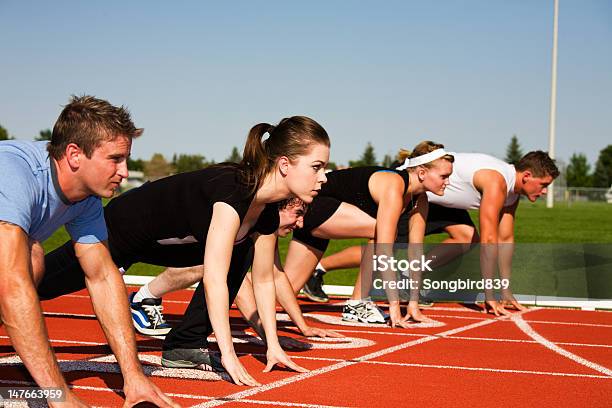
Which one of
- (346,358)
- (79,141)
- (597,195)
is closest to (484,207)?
(346,358)

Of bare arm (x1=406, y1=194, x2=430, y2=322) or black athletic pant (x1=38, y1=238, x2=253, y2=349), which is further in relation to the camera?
bare arm (x1=406, y1=194, x2=430, y2=322)

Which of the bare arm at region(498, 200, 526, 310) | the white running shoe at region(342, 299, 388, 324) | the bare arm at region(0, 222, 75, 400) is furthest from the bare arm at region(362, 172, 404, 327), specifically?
the bare arm at region(0, 222, 75, 400)

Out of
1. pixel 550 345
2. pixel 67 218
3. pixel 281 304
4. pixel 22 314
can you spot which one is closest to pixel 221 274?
pixel 67 218

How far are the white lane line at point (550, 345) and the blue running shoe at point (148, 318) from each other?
284 cm

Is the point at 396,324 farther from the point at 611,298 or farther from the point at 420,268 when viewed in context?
the point at 611,298

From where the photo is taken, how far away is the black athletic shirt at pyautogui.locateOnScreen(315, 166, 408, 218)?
8.14 m

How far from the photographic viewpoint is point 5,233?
358cm

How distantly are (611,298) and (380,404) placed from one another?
253 inches

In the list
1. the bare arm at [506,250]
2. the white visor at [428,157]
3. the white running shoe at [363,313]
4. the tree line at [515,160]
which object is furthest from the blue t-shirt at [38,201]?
the tree line at [515,160]

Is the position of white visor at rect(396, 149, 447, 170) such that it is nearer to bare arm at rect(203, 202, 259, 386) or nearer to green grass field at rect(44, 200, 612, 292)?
bare arm at rect(203, 202, 259, 386)

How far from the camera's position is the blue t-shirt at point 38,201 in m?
3.66

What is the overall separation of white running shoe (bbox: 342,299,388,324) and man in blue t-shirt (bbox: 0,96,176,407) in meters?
3.85

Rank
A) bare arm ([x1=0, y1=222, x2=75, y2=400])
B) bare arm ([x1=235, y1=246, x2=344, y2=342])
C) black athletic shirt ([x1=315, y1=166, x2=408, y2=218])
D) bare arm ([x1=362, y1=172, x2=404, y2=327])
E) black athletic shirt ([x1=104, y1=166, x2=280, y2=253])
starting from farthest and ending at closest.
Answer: black athletic shirt ([x1=315, y1=166, x2=408, y2=218]), bare arm ([x1=362, y1=172, x2=404, y2=327]), bare arm ([x1=235, y1=246, x2=344, y2=342]), black athletic shirt ([x1=104, y1=166, x2=280, y2=253]), bare arm ([x1=0, y1=222, x2=75, y2=400])

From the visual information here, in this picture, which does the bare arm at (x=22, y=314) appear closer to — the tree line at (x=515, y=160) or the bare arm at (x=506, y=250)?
the bare arm at (x=506, y=250)
